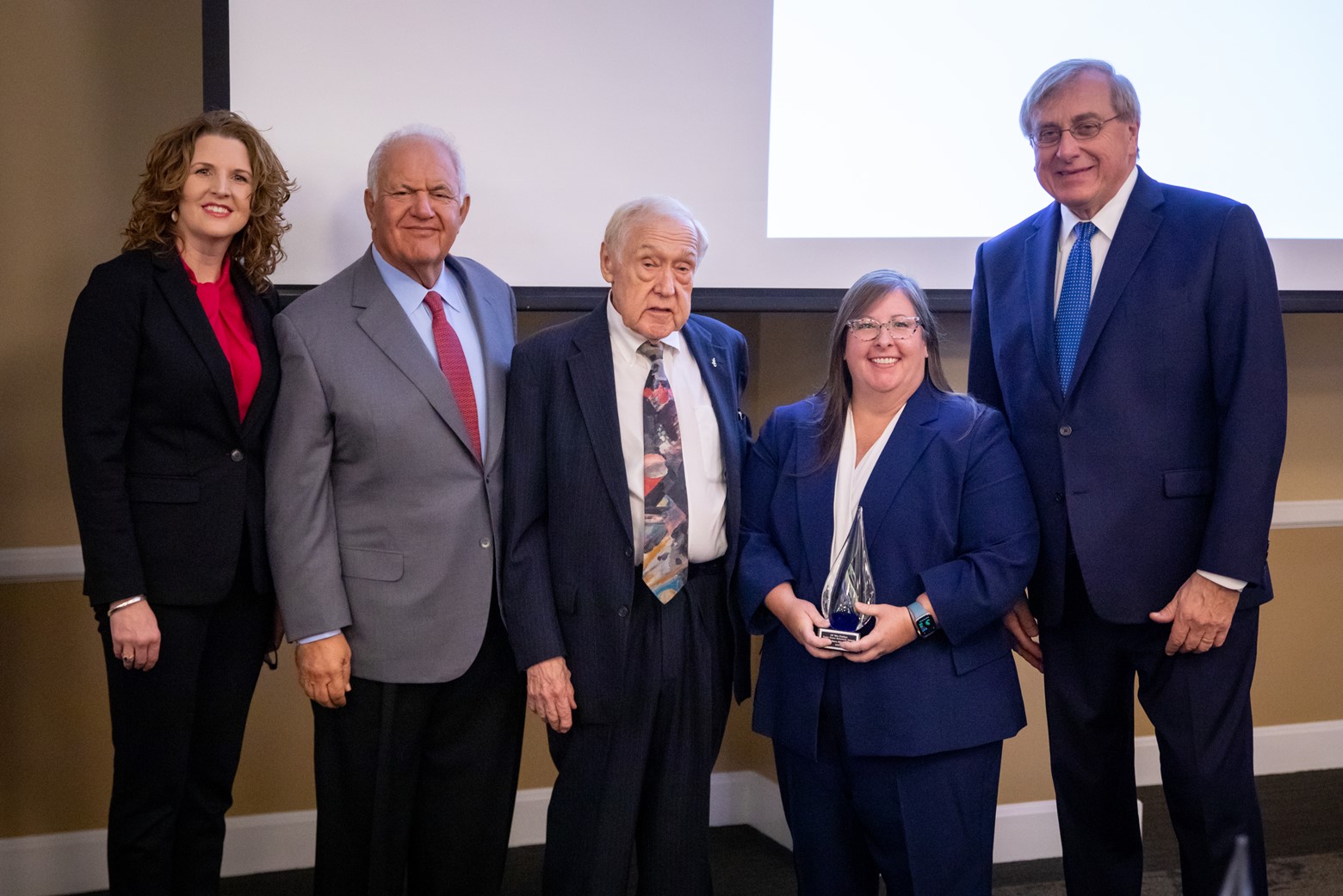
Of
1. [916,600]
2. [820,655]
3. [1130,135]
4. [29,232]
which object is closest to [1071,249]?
[1130,135]

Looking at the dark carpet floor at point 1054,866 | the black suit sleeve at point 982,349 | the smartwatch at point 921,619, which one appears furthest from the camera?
the dark carpet floor at point 1054,866

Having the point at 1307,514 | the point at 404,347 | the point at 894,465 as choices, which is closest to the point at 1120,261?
the point at 894,465

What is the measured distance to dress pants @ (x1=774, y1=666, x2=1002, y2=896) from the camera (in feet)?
6.69

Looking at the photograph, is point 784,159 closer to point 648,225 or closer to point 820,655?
point 648,225

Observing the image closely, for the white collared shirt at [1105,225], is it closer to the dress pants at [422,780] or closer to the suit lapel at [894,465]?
the suit lapel at [894,465]

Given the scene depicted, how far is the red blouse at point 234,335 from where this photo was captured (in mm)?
2162

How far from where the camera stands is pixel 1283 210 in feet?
9.97

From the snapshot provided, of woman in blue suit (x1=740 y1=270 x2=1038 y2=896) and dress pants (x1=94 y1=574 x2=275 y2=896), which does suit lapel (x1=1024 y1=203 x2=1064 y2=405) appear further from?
dress pants (x1=94 y1=574 x2=275 y2=896)

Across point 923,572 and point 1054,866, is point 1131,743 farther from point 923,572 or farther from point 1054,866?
point 1054,866

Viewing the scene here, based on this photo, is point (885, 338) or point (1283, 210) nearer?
point (885, 338)

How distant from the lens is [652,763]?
7.24ft

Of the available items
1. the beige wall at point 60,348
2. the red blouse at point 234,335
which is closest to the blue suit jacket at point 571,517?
the red blouse at point 234,335

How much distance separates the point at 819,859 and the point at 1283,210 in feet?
7.02

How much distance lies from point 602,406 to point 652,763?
696mm
